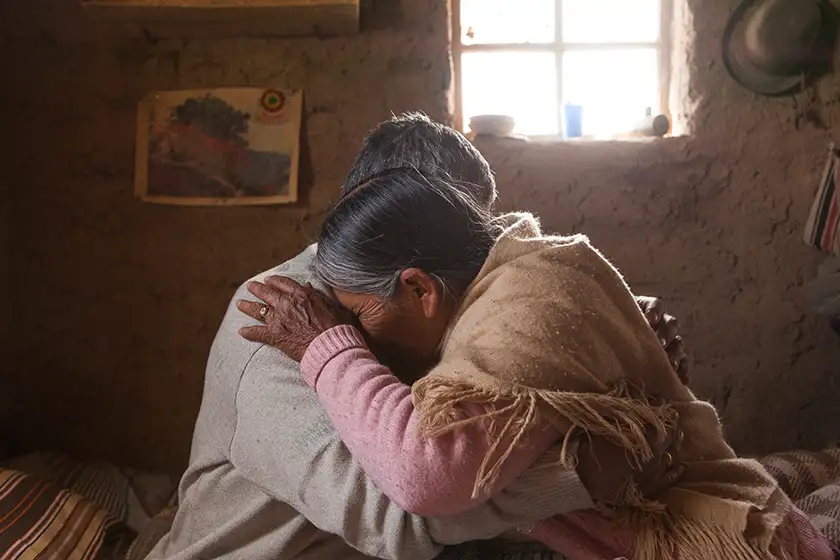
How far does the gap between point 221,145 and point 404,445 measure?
146 cm

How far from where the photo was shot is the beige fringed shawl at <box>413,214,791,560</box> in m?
0.86

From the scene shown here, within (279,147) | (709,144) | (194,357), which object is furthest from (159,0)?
(709,144)

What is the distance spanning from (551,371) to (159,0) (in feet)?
4.76

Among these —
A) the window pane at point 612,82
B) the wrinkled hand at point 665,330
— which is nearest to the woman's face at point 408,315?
the wrinkled hand at point 665,330

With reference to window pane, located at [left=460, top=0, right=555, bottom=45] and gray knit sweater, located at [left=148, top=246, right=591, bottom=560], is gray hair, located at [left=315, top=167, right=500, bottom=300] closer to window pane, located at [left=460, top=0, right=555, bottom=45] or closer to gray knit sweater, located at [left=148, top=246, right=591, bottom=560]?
gray knit sweater, located at [left=148, top=246, right=591, bottom=560]

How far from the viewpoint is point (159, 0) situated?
1.79 metres

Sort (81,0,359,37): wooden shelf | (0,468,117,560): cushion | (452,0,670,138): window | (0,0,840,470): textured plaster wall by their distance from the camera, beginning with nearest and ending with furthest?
(0,468,117,560): cushion < (81,0,359,37): wooden shelf < (0,0,840,470): textured plaster wall < (452,0,670,138): window

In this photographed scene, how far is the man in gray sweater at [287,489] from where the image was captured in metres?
0.92

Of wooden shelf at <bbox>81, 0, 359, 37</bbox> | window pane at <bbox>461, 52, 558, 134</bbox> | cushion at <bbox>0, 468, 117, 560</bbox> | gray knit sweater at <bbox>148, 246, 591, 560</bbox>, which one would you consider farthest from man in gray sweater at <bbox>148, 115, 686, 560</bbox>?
window pane at <bbox>461, 52, 558, 134</bbox>

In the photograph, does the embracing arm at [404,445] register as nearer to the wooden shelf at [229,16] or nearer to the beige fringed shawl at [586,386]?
the beige fringed shawl at [586,386]

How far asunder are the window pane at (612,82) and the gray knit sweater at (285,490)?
4.29 ft

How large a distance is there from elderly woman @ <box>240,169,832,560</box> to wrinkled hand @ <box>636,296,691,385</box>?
229mm

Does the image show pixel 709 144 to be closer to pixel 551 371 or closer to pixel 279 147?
pixel 279 147

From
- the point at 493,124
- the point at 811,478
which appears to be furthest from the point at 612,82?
the point at 811,478
